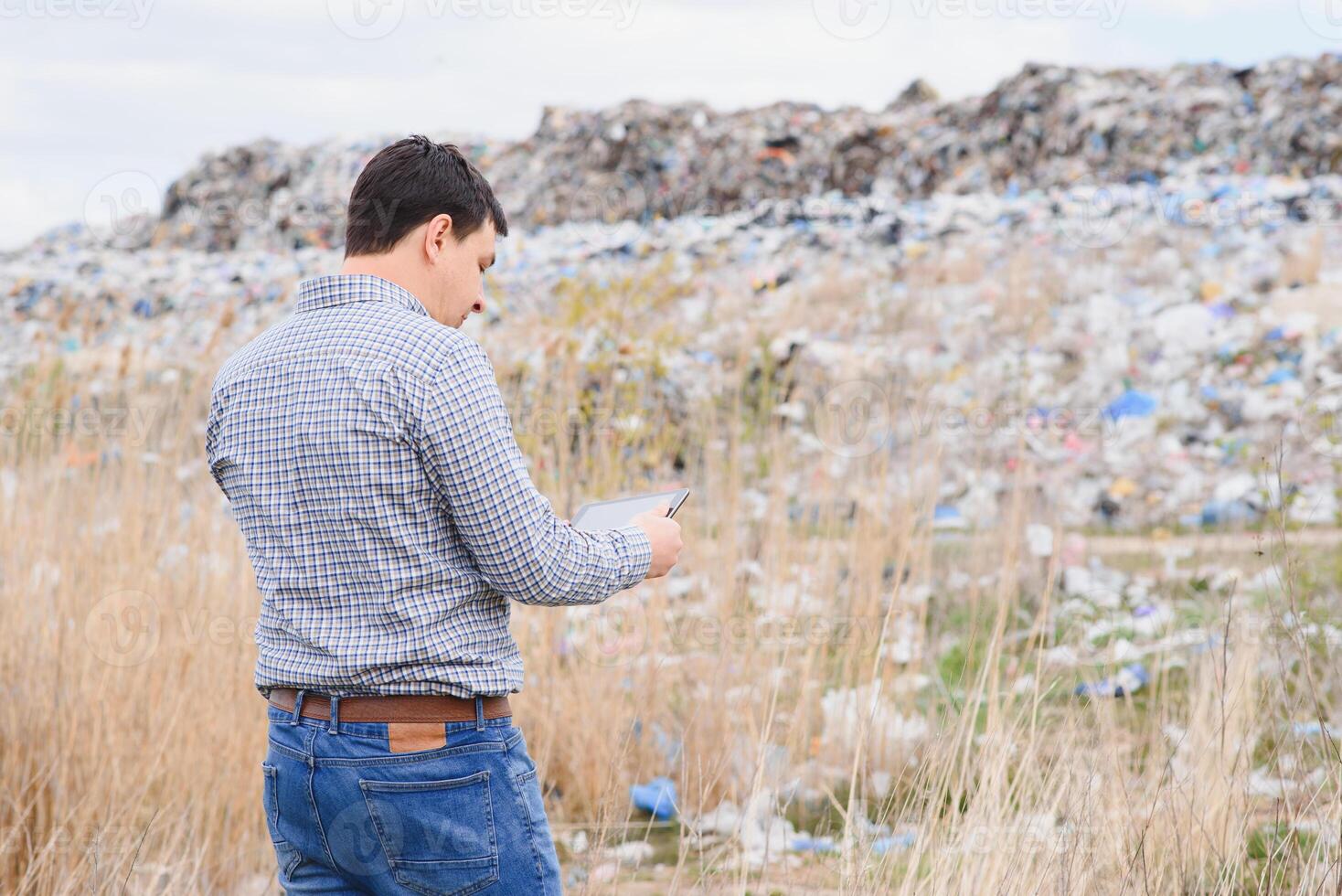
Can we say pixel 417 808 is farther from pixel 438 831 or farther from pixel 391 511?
pixel 391 511

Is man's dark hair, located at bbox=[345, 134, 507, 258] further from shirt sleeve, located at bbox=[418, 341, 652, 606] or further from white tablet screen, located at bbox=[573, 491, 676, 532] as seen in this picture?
white tablet screen, located at bbox=[573, 491, 676, 532]

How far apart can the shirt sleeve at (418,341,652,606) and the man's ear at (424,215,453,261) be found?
178 millimetres

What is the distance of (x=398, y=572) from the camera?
146 cm

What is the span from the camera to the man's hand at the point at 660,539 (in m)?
1.58

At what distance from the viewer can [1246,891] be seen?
2541 mm

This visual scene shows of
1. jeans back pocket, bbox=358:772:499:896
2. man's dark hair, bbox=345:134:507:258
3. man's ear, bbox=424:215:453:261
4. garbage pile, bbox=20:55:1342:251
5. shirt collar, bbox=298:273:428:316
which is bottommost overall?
jeans back pocket, bbox=358:772:499:896

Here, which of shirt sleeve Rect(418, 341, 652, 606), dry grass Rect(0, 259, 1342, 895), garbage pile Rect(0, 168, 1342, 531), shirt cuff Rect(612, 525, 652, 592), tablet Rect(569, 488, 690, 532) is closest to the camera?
shirt sleeve Rect(418, 341, 652, 606)

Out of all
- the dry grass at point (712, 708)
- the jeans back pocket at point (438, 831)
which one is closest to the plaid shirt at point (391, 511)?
the jeans back pocket at point (438, 831)

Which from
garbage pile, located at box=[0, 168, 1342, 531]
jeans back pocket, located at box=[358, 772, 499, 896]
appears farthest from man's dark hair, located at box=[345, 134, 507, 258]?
garbage pile, located at box=[0, 168, 1342, 531]

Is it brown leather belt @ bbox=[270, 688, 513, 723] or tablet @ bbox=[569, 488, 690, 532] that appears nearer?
brown leather belt @ bbox=[270, 688, 513, 723]

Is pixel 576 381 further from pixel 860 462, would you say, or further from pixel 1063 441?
pixel 1063 441

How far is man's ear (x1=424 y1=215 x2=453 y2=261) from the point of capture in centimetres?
156

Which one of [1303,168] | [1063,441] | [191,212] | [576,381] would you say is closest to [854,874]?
[576,381]

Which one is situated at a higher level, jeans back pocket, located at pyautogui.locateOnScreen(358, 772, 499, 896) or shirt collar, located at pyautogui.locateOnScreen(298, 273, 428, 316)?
shirt collar, located at pyautogui.locateOnScreen(298, 273, 428, 316)
